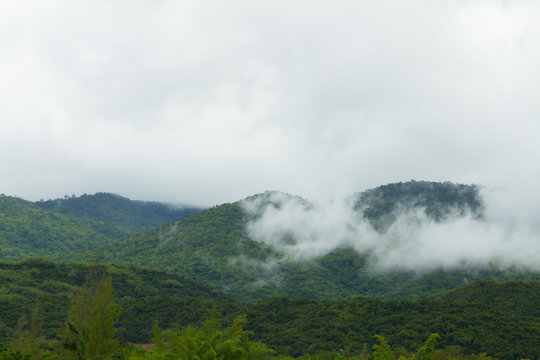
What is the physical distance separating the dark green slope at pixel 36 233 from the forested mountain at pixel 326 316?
61252 millimetres

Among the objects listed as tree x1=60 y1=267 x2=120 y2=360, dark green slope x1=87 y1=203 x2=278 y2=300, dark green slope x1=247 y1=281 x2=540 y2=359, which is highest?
dark green slope x1=87 y1=203 x2=278 y2=300

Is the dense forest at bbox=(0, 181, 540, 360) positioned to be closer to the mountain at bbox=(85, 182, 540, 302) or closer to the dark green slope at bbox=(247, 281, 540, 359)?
the dark green slope at bbox=(247, 281, 540, 359)

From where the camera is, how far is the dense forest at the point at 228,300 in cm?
2178

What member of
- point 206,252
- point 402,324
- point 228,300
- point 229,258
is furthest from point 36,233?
point 402,324

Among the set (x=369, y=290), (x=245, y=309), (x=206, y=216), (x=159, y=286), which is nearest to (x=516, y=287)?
(x=245, y=309)

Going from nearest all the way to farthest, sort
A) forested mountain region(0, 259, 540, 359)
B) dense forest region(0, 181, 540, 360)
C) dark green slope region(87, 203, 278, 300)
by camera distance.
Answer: dense forest region(0, 181, 540, 360) < forested mountain region(0, 259, 540, 359) < dark green slope region(87, 203, 278, 300)

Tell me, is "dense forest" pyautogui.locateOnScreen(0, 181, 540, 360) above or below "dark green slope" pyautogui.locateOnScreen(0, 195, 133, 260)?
below

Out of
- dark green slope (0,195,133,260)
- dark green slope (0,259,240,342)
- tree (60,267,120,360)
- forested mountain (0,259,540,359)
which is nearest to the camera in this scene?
tree (60,267,120,360)

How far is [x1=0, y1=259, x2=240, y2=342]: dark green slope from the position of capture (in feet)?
232

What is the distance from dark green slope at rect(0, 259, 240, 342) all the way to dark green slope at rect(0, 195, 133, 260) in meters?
55.4

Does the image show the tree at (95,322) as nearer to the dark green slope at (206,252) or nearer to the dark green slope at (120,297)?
the dark green slope at (120,297)

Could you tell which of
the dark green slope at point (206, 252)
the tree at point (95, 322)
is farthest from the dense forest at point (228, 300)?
the dark green slope at point (206, 252)

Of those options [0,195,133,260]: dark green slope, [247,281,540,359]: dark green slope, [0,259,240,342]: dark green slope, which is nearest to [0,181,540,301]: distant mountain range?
[0,195,133,260]: dark green slope

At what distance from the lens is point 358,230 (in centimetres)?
19925
